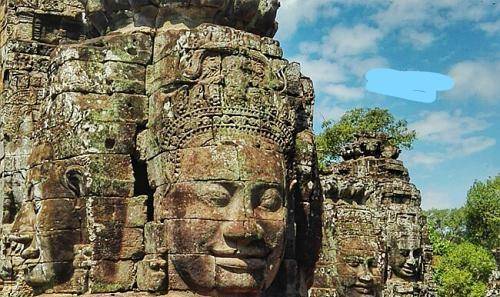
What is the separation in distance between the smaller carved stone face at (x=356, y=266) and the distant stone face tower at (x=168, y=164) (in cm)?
413

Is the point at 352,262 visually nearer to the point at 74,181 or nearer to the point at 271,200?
the point at 271,200

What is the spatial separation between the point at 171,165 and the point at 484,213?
42.6 metres

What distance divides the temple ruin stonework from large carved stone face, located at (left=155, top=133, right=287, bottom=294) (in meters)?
0.01

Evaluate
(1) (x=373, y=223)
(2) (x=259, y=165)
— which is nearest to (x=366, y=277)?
(1) (x=373, y=223)

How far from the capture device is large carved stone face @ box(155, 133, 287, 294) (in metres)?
6.13

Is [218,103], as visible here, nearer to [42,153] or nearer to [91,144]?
[91,144]

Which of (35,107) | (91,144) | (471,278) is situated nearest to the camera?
(91,144)

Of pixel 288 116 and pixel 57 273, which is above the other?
pixel 288 116

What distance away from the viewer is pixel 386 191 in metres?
16.1

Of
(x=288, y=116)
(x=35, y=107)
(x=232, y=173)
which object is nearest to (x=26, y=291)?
(x=232, y=173)

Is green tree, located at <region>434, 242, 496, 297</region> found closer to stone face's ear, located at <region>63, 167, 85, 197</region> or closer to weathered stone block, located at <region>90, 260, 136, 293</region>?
weathered stone block, located at <region>90, 260, 136, 293</region>

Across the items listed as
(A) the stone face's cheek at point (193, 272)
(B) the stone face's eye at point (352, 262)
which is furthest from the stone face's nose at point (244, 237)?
(B) the stone face's eye at point (352, 262)

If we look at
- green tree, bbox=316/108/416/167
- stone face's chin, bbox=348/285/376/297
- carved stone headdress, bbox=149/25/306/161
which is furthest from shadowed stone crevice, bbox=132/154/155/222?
green tree, bbox=316/108/416/167

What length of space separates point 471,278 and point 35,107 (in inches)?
1333
